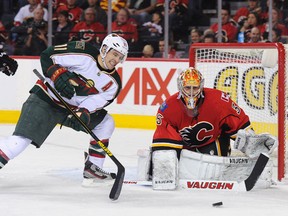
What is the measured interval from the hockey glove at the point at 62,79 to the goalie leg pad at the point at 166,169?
571 millimetres

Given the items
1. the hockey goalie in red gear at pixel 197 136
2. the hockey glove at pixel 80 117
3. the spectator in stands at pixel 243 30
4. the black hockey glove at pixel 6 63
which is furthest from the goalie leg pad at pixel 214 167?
the spectator in stands at pixel 243 30

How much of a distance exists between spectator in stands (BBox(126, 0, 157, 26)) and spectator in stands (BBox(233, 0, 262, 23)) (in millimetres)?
774

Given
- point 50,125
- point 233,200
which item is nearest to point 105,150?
point 50,125

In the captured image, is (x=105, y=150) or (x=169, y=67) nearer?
(x=105, y=150)

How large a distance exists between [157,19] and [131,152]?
234cm

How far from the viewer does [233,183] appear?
5.34 m

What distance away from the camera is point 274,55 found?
6125mm

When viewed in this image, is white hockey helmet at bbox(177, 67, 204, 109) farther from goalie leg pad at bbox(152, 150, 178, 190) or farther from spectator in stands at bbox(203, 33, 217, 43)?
spectator in stands at bbox(203, 33, 217, 43)

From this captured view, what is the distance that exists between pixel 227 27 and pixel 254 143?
3.79 m

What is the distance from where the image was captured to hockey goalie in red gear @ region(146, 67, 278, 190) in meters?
5.33

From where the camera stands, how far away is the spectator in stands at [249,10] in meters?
9.06

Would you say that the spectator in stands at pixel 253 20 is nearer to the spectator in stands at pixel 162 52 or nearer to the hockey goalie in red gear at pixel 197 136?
the spectator in stands at pixel 162 52

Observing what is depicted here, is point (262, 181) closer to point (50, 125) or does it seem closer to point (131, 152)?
point (50, 125)

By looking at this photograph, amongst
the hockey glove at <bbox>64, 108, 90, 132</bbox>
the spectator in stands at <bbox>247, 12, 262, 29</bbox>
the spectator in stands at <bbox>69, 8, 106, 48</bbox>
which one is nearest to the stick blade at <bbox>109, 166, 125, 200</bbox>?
the hockey glove at <bbox>64, 108, 90, 132</bbox>
